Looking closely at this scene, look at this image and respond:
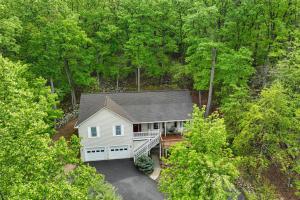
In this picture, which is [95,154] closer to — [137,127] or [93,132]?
[93,132]

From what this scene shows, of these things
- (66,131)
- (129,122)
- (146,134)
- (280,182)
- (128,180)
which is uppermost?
(129,122)

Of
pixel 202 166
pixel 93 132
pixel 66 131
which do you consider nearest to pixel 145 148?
pixel 93 132

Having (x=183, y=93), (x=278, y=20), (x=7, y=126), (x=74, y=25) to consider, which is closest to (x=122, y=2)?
(x=74, y=25)

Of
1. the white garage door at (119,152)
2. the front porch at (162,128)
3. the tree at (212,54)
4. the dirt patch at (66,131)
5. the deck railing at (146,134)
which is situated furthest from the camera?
the dirt patch at (66,131)

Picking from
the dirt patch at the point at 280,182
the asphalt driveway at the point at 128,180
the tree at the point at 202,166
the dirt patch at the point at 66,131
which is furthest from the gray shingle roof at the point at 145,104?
the tree at the point at 202,166

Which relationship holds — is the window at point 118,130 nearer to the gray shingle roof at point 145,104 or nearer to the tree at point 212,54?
the gray shingle roof at point 145,104

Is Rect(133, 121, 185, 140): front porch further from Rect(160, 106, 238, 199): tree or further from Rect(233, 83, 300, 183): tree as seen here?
Rect(160, 106, 238, 199): tree

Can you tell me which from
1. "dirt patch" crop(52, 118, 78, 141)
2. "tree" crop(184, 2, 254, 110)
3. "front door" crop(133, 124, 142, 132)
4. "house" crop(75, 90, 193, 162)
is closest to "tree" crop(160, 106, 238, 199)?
"house" crop(75, 90, 193, 162)
